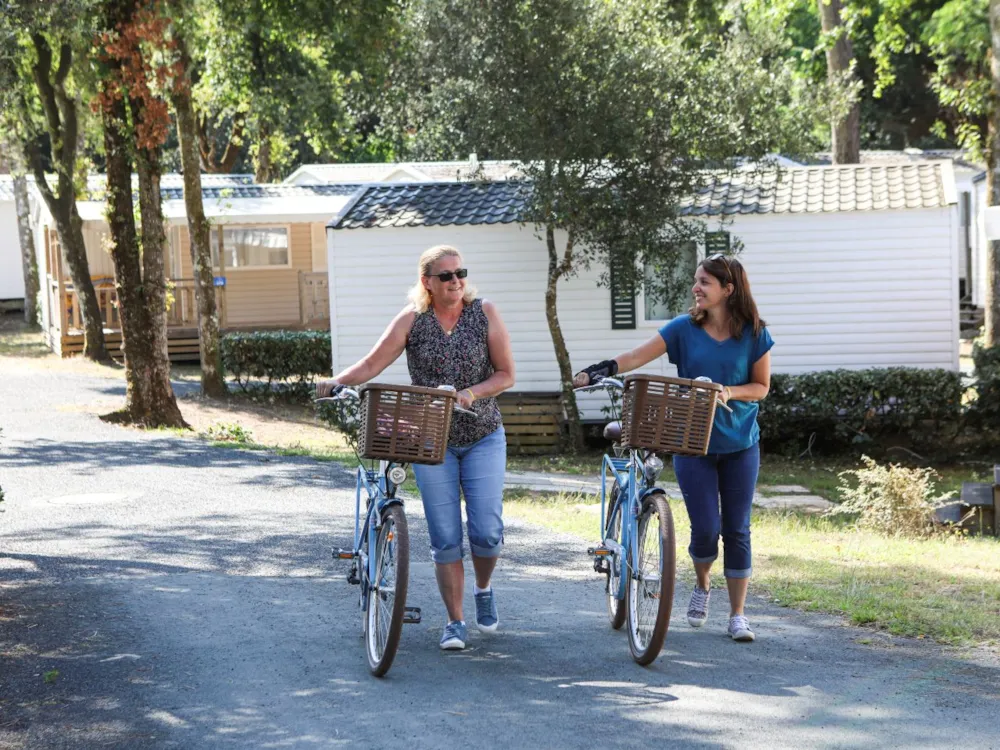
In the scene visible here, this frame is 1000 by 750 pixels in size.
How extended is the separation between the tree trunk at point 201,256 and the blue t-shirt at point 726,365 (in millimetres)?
14993

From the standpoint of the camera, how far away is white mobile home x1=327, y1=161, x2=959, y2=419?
16.9 m

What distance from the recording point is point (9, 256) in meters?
36.7

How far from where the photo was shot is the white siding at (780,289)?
16.9 metres

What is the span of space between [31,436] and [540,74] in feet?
22.7

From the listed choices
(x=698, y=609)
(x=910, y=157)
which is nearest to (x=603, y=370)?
(x=698, y=609)

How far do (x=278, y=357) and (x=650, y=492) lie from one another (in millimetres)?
16038

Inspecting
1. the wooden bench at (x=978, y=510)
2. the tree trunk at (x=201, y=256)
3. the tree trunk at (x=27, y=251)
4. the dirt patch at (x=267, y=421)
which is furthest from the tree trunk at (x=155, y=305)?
the tree trunk at (x=27, y=251)

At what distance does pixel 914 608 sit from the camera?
6219 mm

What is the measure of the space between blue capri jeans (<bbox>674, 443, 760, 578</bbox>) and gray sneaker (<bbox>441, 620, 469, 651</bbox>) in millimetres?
1039

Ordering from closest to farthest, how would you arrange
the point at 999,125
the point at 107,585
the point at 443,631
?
the point at 443,631 < the point at 107,585 < the point at 999,125

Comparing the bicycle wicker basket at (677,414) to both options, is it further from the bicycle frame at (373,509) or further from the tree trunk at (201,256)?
the tree trunk at (201,256)

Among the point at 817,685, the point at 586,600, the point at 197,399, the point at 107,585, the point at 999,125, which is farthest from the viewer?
the point at 197,399

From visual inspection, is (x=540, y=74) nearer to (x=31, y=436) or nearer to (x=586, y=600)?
(x=31, y=436)

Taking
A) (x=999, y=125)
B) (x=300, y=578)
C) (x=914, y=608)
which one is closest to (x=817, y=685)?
(x=914, y=608)
